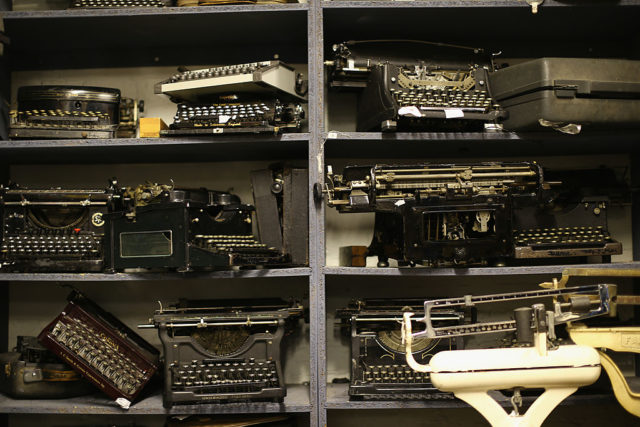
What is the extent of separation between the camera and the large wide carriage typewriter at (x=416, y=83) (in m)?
2.35

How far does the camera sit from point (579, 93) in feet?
7.47

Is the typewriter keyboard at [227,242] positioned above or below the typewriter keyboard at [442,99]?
below

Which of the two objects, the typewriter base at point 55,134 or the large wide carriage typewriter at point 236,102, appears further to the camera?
the typewriter base at point 55,134

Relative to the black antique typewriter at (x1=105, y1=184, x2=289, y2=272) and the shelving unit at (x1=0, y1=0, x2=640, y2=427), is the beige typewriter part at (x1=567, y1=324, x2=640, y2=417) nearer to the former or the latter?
the shelving unit at (x1=0, y1=0, x2=640, y2=427)

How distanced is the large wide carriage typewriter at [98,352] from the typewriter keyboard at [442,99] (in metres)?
1.59

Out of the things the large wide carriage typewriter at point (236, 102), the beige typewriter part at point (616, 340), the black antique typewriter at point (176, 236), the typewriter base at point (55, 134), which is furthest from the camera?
the typewriter base at point (55, 134)

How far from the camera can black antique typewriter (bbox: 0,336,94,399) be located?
8.12 ft

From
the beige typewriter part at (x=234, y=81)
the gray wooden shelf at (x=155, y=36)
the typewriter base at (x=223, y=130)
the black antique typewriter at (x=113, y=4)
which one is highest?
the black antique typewriter at (x=113, y=4)

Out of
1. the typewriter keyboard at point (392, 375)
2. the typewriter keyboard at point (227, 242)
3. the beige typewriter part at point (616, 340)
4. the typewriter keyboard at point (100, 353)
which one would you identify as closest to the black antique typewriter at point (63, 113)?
the typewriter keyboard at point (227, 242)

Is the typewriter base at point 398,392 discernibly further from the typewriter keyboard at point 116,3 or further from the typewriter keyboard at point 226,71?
the typewriter keyboard at point 116,3

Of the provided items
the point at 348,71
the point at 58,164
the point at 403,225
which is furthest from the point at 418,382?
the point at 58,164

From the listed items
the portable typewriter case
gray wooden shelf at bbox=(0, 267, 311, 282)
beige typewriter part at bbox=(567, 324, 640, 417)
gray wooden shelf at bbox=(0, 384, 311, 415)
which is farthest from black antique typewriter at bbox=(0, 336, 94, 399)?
the portable typewriter case

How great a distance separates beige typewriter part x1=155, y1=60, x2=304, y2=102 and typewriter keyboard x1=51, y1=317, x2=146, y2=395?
43.2 inches

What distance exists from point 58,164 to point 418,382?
213cm
